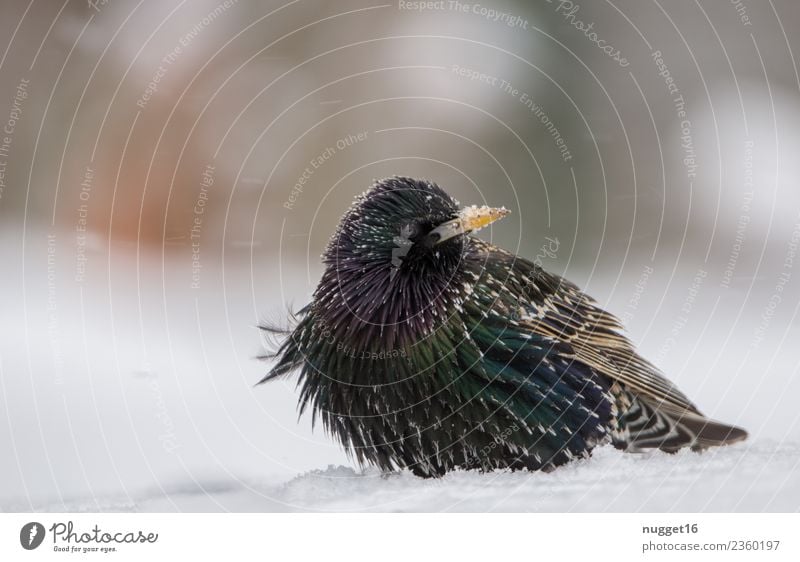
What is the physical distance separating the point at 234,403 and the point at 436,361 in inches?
17.9

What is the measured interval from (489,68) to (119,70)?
2.51 ft

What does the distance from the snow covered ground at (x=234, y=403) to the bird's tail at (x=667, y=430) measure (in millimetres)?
24

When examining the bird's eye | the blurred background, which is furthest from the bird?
the blurred background

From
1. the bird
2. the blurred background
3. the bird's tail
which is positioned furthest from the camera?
the blurred background

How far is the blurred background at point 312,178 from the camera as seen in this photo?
1.54 metres

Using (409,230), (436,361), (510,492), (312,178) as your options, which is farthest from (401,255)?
(510,492)

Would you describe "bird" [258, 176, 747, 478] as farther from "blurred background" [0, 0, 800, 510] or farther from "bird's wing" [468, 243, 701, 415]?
"blurred background" [0, 0, 800, 510]

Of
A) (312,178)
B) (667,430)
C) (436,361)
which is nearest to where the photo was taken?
(436,361)

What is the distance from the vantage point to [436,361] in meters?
1.33

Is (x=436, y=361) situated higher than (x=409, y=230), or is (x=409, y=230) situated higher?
(x=409, y=230)

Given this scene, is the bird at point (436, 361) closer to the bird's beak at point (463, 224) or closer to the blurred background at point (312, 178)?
the bird's beak at point (463, 224)

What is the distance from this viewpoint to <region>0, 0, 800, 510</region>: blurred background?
154 centimetres

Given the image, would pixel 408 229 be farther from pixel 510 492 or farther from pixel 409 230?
pixel 510 492

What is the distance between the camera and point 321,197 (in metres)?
1.56
